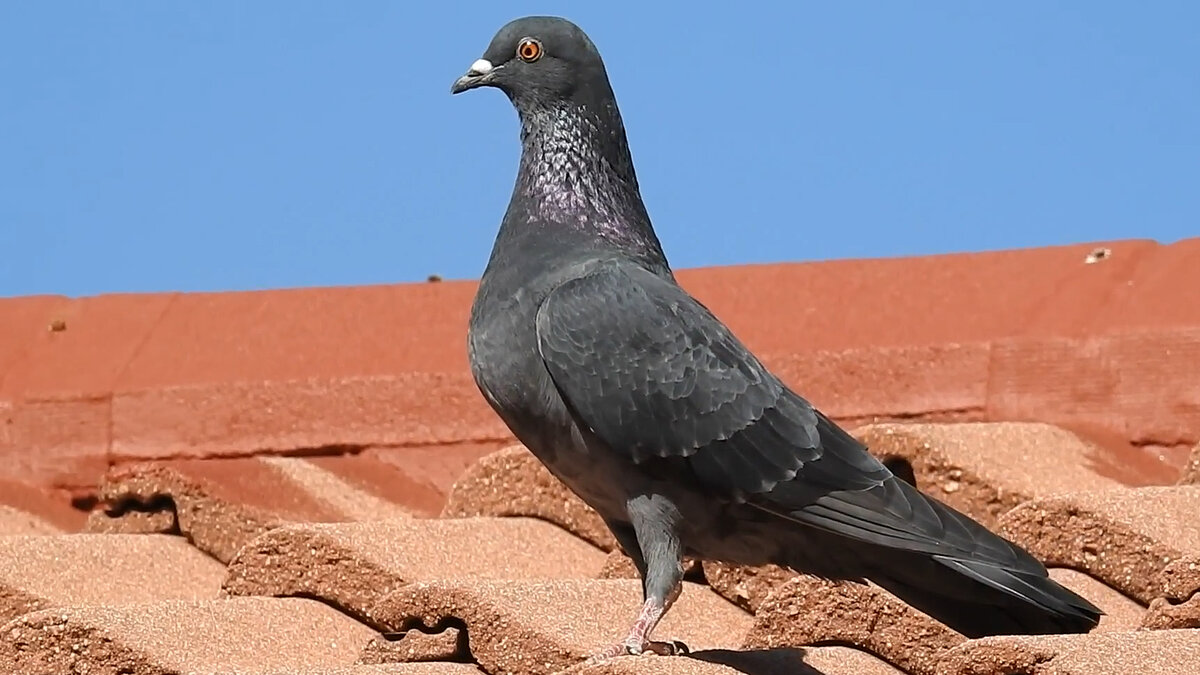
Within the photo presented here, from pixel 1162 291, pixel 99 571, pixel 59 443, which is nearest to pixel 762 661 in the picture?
pixel 99 571

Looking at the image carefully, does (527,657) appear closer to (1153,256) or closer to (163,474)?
(163,474)

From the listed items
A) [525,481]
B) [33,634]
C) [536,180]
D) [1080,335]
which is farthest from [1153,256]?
[33,634]

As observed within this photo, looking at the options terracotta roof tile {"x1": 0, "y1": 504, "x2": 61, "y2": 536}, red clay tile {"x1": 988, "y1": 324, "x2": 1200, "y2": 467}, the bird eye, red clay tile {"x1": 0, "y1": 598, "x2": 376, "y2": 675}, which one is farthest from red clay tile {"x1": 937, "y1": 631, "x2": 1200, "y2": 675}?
terracotta roof tile {"x1": 0, "y1": 504, "x2": 61, "y2": 536}

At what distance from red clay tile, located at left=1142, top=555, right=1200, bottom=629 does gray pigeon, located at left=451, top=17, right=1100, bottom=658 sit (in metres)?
0.26

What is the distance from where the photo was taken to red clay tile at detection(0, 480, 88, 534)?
7.52 meters

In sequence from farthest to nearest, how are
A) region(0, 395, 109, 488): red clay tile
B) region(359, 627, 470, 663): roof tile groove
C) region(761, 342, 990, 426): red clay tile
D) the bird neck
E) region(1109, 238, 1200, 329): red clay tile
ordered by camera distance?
region(0, 395, 109, 488): red clay tile
region(761, 342, 990, 426): red clay tile
region(1109, 238, 1200, 329): red clay tile
the bird neck
region(359, 627, 470, 663): roof tile groove

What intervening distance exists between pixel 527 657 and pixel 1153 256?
3.03 metres

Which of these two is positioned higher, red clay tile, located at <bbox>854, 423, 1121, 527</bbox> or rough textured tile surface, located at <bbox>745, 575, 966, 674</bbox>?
red clay tile, located at <bbox>854, 423, 1121, 527</bbox>

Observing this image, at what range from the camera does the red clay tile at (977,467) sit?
5.96m

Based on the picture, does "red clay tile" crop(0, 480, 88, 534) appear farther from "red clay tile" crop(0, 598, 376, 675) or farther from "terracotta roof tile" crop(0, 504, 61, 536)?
"red clay tile" crop(0, 598, 376, 675)

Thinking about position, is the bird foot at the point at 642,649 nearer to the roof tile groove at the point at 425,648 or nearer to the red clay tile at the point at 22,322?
the roof tile groove at the point at 425,648

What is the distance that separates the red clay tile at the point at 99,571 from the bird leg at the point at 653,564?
1512 mm

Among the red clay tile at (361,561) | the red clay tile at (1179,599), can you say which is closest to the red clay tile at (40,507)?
the red clay tile at (361,561)

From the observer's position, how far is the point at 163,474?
6719 mm
